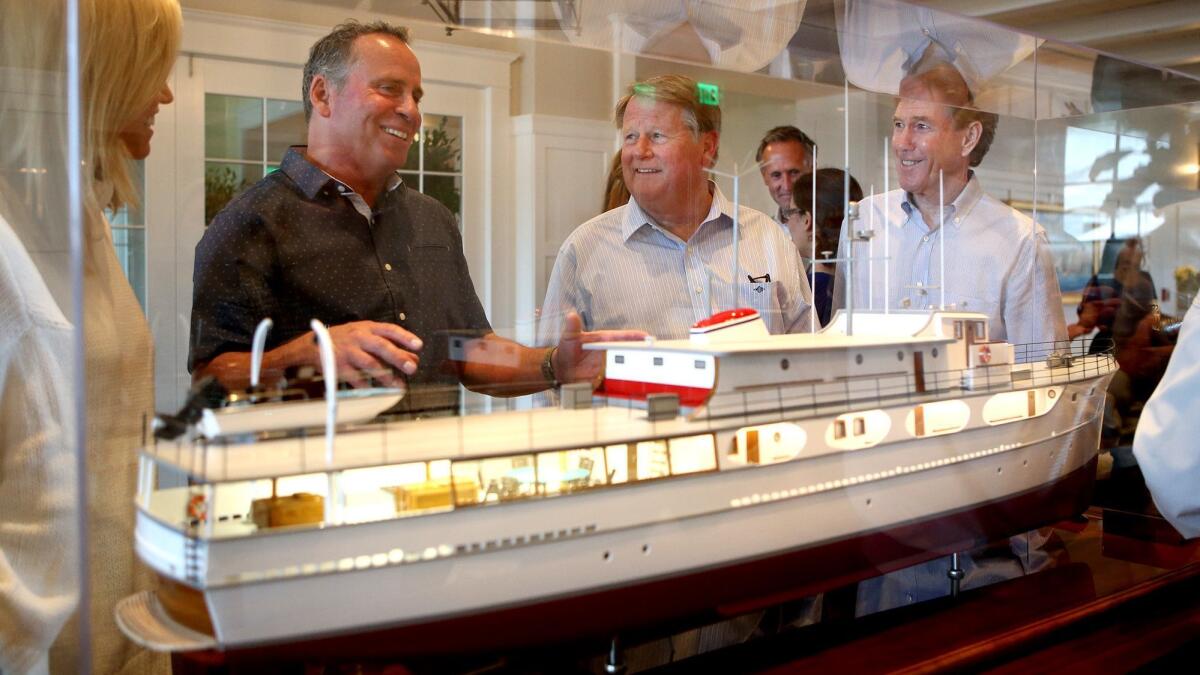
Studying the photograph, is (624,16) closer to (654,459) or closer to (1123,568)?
(654,459)

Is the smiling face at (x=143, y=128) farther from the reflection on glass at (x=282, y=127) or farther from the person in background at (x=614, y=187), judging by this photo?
the person in background at (x=614, y=187)

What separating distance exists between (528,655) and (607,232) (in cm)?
87

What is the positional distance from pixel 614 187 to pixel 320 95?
25.1 inches

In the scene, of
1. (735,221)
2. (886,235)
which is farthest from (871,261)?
(735,221)

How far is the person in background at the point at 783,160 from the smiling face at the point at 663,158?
0.17 m

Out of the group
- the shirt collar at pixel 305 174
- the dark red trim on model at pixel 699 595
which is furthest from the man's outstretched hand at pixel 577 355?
the shirt collar at pixel 305 174

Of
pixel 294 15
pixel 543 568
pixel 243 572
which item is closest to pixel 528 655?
pixel 543 568

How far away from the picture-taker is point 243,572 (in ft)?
4.96

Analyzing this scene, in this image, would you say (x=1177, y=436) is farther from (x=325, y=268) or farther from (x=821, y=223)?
(x=325, y=268)

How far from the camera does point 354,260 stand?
1857 mm

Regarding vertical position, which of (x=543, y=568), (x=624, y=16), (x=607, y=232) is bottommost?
(x=543, y=568)

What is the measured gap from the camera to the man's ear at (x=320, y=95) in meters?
1.80

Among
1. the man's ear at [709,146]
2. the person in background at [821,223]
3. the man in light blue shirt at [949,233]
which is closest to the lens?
the man's ear at [709,146]

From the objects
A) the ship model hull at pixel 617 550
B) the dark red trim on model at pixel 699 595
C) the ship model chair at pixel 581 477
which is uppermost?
the ship model chair at pixel 581 477
